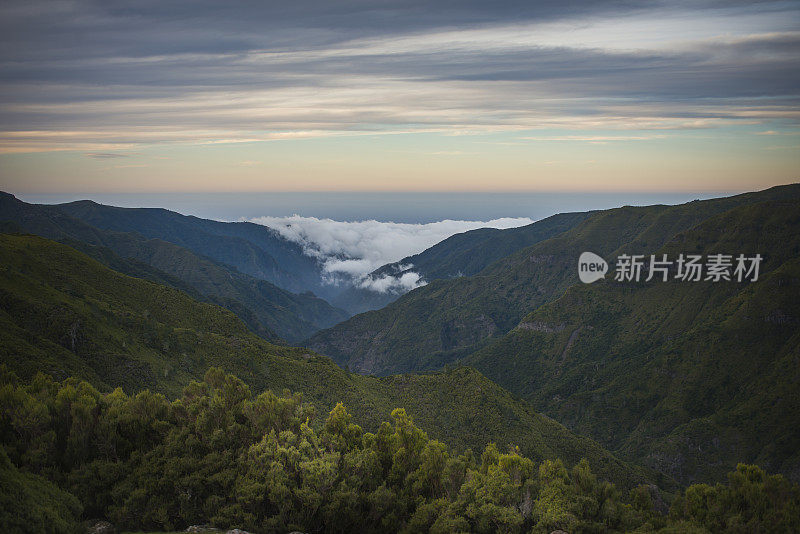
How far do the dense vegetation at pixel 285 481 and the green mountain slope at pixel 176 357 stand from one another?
33.1 metres

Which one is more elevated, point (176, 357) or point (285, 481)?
point (285, 481)

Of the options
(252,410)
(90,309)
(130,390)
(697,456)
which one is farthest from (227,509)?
(697,456)

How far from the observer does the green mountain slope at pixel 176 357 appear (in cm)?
9494

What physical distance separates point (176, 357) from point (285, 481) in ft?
260

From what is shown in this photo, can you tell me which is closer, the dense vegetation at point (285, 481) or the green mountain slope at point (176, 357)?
the dense vegetation at point (285, 481)

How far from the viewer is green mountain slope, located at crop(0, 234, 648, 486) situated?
94.9 m

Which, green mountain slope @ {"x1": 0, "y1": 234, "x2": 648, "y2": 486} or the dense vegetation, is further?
green mountain slope @ {"x1": 0, "y1": 234, "x2": 648, "y2": 486}

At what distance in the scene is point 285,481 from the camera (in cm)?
4853

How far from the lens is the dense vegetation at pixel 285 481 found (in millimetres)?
47469

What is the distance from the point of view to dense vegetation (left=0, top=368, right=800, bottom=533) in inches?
1869

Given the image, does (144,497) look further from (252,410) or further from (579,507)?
(579,507)

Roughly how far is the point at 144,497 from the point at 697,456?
191181mm

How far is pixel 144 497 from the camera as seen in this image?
4709cm

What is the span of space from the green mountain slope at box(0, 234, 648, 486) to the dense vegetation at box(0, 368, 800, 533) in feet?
109
